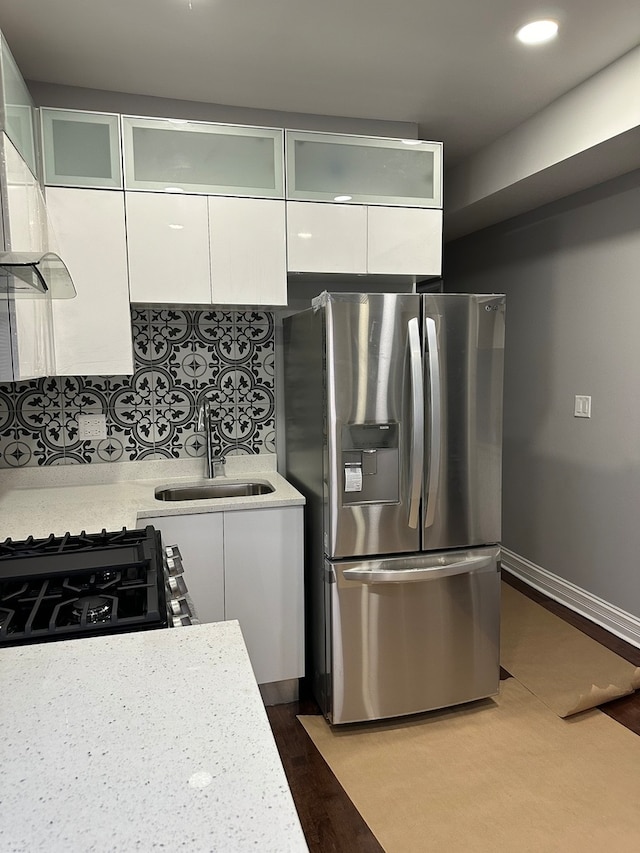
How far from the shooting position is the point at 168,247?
8.19 ft

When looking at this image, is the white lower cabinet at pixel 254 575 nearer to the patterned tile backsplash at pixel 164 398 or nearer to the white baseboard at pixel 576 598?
the patterned tile backsplash at pixel 164 398

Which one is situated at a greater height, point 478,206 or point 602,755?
point 478,206

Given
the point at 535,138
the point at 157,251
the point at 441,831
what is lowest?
the point at 441,831

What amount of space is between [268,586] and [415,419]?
0.92 m

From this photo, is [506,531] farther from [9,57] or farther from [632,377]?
[9,57]

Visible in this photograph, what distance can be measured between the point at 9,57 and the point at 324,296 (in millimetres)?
1217

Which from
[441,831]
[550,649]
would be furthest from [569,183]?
[441,831]

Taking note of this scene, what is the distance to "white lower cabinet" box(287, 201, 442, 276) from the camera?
2.64 m


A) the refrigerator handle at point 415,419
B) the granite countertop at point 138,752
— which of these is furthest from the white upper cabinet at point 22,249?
the refrigerator handle at point 415,419

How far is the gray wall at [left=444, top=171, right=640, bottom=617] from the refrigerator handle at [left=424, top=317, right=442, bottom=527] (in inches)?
47.9

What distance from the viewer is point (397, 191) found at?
2734mm

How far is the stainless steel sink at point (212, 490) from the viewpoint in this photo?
111 inches

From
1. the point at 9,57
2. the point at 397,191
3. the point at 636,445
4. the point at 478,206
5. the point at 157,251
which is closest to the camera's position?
the point at 9,57

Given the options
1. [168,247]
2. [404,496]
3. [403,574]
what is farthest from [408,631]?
[168,247]
